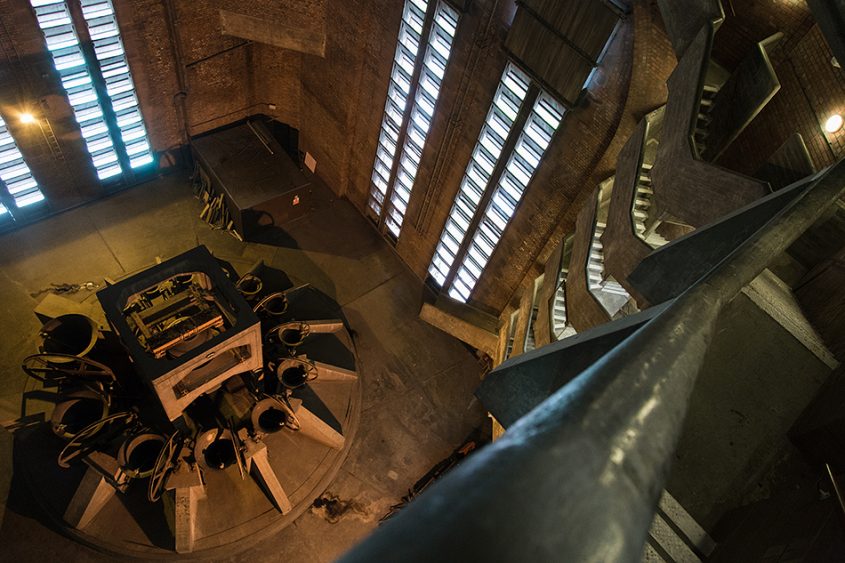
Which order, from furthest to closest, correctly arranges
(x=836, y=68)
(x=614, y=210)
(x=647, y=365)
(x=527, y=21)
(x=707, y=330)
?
(x=527, y=21) < (x=614, y=210) < (x=836, y=68) < (x=707, y=330) < (x=647, y=365)

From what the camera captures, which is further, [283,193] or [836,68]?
[283,193]

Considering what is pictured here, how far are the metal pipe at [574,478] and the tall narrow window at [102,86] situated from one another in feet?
46.3

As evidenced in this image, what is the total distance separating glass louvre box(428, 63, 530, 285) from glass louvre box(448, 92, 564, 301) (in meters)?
0.33

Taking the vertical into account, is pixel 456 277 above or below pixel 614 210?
below

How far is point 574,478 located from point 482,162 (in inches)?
424

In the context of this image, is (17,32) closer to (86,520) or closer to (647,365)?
(86,520)

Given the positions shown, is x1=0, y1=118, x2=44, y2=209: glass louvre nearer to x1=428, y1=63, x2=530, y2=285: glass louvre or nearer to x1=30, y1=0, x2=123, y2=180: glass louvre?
x1=30, y1=0, x2=123, y2=180: glass louvre

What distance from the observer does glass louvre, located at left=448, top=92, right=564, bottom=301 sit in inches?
401

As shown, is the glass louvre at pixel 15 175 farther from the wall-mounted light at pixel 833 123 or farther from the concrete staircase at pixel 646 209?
the wall-mounted light at pixel 833 123

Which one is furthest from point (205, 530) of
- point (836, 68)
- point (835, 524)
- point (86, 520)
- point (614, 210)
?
point (836, 68)

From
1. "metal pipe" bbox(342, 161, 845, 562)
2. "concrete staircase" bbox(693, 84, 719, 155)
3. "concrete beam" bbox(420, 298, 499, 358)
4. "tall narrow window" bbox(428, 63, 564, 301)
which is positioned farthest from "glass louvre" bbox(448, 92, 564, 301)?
"metal pipe" bbox(342, 161, 845, 562)

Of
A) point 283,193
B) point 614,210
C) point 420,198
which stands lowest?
point 283,193

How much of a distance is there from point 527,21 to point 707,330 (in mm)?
8396

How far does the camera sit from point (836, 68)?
20.0 ft
